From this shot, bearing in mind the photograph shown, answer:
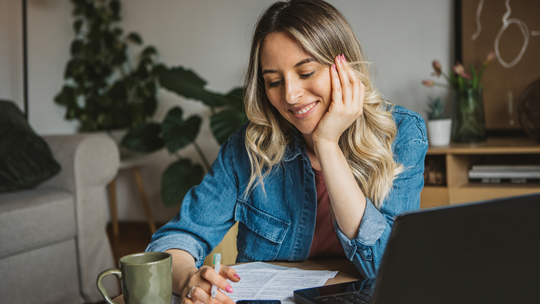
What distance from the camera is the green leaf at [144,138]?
2828mm

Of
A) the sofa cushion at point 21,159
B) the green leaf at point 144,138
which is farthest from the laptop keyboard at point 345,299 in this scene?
the green leaf at point 144,138

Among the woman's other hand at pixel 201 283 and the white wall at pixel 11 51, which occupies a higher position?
the white wall at pixel 11 51

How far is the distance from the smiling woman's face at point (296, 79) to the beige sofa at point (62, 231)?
55.2 inches

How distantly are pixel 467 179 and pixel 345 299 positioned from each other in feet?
5.70

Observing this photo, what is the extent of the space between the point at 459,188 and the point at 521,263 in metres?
1.71

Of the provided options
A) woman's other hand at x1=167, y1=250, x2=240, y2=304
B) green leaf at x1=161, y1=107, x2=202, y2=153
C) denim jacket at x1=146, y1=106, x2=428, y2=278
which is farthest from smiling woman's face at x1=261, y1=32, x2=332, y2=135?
green leaf at x1=161, y1=107, x2=202, y2=153

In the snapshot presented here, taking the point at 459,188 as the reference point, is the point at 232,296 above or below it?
above

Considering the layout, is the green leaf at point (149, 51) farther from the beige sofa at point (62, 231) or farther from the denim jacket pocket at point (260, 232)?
the denim jacket pocket at point (260, 232)

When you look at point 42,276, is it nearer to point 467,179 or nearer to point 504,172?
point 467,179

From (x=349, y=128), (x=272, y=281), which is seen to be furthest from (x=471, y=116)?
(x=272, y=281)

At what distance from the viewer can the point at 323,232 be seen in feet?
3.42

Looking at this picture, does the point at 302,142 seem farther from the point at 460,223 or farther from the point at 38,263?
the point at 38,263

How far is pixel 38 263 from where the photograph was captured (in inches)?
75.0

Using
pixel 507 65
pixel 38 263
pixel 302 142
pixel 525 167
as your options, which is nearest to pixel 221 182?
pixel 302 142
